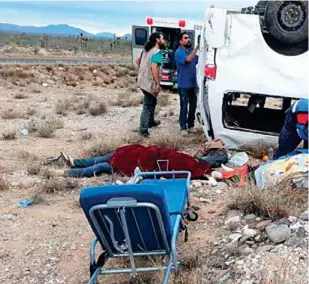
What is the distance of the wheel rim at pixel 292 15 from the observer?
279 inches

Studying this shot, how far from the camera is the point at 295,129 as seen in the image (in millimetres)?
5961

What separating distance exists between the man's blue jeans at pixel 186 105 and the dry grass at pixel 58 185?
→ 146 inches

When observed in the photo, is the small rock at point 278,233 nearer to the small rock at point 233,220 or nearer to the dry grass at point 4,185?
the small rock at point 233,220

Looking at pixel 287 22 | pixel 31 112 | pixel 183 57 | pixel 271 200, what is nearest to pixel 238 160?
pixel 287 22

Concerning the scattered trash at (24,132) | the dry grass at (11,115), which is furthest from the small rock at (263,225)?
the dry grass at (11,115)

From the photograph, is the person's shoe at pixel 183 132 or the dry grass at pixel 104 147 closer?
the dry grass at pixel 104 147

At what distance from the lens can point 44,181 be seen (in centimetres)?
665

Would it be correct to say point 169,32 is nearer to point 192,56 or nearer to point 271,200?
point 192,56

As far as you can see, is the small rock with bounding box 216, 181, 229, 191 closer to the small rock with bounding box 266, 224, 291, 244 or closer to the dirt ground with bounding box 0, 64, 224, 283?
the dirt ground with bounding box 0, 64, 224, 283

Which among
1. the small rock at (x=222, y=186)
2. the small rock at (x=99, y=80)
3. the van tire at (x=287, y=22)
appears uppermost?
the van tire at (x=287, y=22)

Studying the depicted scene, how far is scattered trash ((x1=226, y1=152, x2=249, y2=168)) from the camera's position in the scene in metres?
6.92

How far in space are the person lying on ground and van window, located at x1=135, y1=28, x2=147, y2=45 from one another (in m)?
14.1

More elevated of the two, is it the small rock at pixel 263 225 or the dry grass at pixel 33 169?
the small rock at pixel 263 225

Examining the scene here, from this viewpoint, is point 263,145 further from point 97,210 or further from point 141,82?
point 97,210
